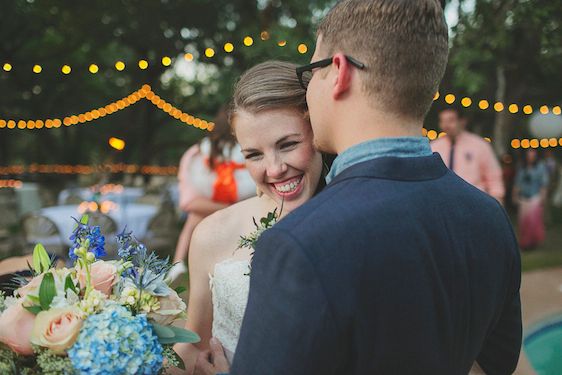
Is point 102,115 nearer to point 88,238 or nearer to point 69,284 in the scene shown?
point 88,238

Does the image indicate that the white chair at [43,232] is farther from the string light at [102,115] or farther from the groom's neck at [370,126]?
the groom's neck at [370,126]

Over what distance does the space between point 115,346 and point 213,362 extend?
0.68 meters

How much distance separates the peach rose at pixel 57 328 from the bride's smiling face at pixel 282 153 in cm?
75

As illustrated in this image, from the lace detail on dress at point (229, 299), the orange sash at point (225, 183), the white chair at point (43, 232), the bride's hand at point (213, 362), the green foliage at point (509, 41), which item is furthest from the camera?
the white chair at point (43, 232)

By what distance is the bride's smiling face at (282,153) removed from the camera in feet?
5.79

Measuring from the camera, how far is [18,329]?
1.26 meters

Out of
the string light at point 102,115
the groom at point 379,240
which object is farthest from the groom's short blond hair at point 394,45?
the string light at point 102,115

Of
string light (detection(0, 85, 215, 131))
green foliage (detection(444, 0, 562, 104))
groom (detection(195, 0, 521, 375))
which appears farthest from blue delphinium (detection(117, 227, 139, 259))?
green foliage (detection(444, 0, 562, 104))

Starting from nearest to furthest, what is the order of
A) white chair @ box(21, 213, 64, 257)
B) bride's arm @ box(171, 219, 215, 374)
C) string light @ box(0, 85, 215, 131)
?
bride's arm @ box(171, 219, 215, 374) < white chair @ box(21, 213, 64, 257) < string light @ box(0, 85, 215, 131)

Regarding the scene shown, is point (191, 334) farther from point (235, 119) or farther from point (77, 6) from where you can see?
point (77, 6)

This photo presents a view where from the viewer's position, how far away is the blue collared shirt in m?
1.11

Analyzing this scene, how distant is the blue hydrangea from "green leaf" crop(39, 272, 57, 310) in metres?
→ 0.13

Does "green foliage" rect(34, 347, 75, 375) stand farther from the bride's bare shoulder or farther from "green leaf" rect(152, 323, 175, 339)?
the bride's bare shoulder

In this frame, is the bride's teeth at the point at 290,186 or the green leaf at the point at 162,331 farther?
the bride's teeth at the point at 290,186
